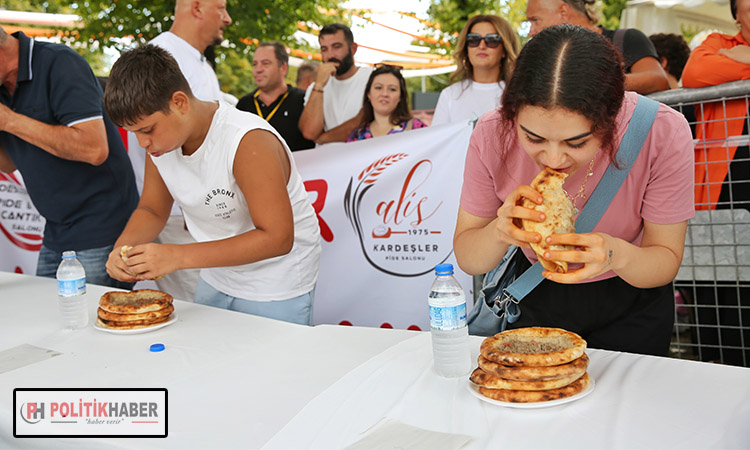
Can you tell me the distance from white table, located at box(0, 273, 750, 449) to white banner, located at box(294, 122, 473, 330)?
65.9 inches

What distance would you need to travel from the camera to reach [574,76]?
165 centimetres

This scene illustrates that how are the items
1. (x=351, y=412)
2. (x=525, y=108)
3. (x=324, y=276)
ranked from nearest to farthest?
(x=351, y=412) → (x=525, y=108) → (x=324, y=276)

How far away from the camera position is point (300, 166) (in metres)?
4.38

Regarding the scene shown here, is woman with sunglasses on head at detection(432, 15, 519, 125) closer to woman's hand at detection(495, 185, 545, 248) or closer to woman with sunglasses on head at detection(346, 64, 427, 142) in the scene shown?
woman with sunglasses on head at detection(346, 64, 427, 142)

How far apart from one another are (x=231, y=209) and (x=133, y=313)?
531mm

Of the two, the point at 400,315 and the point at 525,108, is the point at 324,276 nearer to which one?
the point at 400,315

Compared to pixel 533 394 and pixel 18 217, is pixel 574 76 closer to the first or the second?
pixel 533 394

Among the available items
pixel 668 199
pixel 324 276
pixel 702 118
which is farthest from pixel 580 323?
pixel 324 276

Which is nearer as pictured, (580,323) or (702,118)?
(580,323)

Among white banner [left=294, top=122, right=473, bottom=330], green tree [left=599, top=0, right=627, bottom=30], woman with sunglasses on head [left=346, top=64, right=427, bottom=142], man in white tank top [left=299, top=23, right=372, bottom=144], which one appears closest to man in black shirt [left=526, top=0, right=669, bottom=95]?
white banner [left=294, top=122, right=473, bottom=330]

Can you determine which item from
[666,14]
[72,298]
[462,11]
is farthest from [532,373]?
[462,11]

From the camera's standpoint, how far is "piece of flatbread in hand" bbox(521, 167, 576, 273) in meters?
1.65

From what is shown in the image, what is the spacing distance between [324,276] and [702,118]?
233cm

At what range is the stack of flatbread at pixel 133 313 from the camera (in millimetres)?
2246
